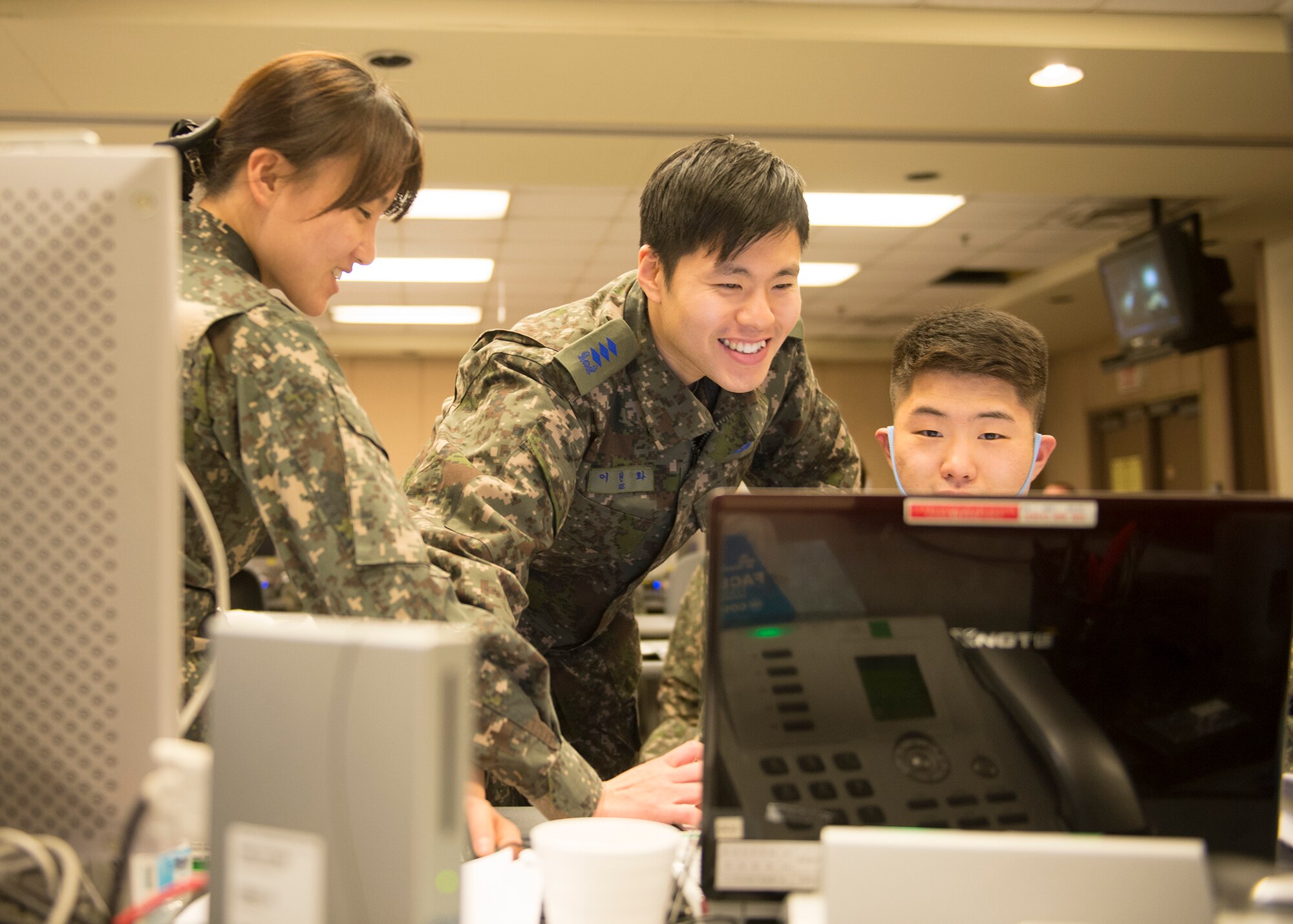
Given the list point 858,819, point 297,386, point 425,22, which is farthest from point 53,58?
point 858,819

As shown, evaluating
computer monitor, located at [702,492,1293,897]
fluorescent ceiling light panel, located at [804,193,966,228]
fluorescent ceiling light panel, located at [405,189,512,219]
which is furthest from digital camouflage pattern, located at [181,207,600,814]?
fluorescent ceiling light panel, located at [804,193,966,228]

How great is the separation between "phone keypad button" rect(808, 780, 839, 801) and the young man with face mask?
750mm

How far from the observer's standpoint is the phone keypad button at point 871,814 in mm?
760

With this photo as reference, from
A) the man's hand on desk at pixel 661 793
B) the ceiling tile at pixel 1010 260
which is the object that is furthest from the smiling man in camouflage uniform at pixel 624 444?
the ceiling tile at pixel 1010 260

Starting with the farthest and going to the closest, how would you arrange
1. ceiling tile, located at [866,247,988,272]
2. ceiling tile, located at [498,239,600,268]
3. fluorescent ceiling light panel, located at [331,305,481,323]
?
fluorescent ceiling light panel, located at [331,305,481,323], ceiling tile, located at [866,247,988,272], ceiling tile, located at [498,239,600,268]

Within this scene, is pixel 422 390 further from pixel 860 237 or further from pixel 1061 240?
pixel 1061 240

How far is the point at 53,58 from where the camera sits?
379 centimetres

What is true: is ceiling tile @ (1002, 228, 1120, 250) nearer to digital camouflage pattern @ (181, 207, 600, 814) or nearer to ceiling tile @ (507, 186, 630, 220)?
ceiling tile @ (507, 186, 630, 220)

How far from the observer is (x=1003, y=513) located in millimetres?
762

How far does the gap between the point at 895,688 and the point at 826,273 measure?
7.13m

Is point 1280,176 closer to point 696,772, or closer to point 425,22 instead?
point 425,22

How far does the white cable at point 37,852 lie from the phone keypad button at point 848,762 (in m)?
0.48

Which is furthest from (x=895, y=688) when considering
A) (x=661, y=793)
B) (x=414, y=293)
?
(x=414, y=293)

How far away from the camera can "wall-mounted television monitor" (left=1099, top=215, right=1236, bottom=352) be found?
5.38 meters
